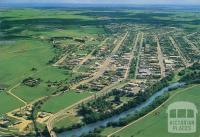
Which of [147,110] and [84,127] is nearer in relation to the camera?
[84,127]

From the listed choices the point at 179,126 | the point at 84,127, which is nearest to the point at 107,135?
the point at 84,127

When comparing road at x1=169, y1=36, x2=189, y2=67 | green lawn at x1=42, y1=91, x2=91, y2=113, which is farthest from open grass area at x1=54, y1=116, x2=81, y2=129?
road at x1=169, y1=36, x2=189, y2=67

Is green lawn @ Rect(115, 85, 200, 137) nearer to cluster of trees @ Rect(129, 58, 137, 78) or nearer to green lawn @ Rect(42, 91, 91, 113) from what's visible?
green lawn @ Rect(42, 91, 91, 113)

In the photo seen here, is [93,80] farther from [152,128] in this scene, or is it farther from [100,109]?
[152,128]

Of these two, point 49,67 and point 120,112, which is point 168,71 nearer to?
point 49,67

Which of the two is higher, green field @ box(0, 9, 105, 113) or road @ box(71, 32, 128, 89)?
green field @ box(0, 9, 105, 113)

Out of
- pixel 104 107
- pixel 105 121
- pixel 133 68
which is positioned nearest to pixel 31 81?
pixel 104 107
